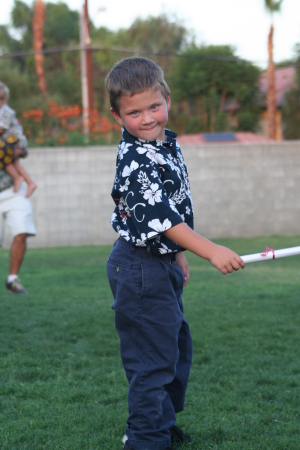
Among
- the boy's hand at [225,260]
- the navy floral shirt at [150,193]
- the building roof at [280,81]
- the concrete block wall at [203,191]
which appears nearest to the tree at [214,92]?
the building roof at [280,81]

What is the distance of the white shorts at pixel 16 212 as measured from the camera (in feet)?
22.7

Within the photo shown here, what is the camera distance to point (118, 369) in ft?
13.6

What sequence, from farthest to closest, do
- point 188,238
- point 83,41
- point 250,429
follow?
point 83,41 → point 250,429 → point 188,238

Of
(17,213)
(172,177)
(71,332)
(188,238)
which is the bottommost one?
(71,332)

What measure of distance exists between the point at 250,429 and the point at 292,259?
23.3 feet

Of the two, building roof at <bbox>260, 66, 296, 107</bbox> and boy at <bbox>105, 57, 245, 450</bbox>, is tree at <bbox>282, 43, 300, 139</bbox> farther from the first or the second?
boy at <bbox>105, 57, 245, 450</bbox>

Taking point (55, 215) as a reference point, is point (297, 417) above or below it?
above

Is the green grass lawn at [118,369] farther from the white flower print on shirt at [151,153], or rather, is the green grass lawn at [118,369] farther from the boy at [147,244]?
the white flower print on shirt at [151,153]

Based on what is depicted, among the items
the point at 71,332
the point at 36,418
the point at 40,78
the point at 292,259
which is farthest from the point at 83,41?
the point at 36,418

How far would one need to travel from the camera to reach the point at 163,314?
276 cm

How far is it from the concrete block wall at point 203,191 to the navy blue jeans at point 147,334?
34.4ft

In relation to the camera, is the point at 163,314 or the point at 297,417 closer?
the point at 163,314

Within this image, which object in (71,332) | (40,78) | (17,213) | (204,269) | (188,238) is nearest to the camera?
(188,238)

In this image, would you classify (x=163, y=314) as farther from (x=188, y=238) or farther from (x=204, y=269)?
(x=204, y=269)
